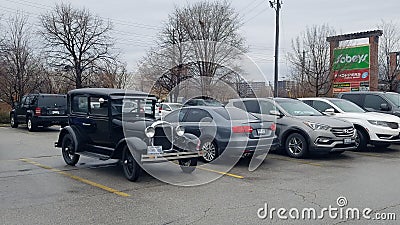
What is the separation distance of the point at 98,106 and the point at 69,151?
162 centimetres

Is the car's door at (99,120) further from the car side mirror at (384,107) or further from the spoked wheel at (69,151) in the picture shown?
the car side mirror at (384,107)

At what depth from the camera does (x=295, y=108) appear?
1151cm

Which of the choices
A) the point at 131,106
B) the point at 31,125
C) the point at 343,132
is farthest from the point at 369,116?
the point at 31,125

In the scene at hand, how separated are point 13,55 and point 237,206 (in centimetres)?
2500

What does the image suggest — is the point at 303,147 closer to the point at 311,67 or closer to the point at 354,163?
the point at 354,163

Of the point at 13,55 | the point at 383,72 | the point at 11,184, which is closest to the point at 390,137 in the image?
the point at 11,184

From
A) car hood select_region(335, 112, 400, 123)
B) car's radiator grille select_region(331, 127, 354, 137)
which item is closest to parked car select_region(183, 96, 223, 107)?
car's radiator grille select_region(331, 127, 354, 137)

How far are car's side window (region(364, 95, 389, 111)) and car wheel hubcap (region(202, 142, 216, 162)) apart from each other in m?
7.48

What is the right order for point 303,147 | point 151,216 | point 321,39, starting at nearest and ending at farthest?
point 151,216, point 303,147, point 321,39

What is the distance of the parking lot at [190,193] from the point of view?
215 inches

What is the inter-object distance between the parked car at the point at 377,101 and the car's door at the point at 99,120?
9550mm

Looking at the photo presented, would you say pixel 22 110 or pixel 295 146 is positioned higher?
pixel 22 110

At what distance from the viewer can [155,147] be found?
7.56 metres

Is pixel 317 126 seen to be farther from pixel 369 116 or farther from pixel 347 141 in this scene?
pixel 369 116
